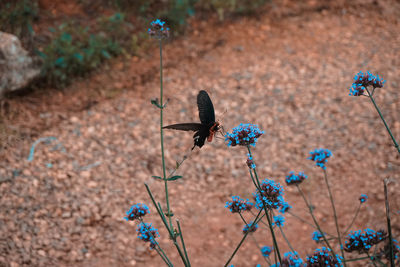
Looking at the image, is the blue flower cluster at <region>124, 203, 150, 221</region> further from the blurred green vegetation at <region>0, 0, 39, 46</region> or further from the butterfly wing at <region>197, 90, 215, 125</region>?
the blurred green vegetation at <region>0, 0, 39, 46</region>

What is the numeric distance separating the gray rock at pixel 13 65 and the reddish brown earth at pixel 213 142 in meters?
0.19

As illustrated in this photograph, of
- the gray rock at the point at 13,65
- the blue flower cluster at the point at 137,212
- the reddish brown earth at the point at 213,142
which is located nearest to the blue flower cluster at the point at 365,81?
the blue flower cluster at the point at 137,212

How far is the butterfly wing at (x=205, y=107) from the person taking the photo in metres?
2.00

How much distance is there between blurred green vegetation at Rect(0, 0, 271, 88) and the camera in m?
4.78

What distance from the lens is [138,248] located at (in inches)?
133

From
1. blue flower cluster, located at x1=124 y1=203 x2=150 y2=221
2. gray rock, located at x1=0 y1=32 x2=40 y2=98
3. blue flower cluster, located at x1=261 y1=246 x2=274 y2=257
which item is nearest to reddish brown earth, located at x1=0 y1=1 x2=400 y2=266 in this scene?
gray rock, located at x1=0 y1=32 x2=40 y2=98

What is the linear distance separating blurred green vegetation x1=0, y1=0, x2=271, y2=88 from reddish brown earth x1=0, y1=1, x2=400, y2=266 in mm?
203

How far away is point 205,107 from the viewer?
2047 mm

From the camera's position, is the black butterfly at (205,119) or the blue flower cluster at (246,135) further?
the black butterfly at (205,119)

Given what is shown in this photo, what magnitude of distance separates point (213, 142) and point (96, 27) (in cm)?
227

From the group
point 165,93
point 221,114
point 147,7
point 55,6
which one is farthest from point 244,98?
point 55,6

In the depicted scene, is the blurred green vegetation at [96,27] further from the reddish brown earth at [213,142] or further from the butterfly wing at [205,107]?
the butterfly wing at [205,107]

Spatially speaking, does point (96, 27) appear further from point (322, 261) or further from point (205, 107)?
point (322, 261)

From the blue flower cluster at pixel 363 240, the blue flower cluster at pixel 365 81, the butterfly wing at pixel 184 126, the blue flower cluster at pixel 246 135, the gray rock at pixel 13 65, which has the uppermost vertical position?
the gray rock at pixel 13 65
